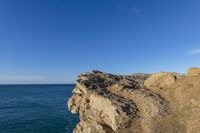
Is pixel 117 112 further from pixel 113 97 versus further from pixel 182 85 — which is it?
pixel 182 85

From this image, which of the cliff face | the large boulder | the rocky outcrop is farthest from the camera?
the rocky outcrop

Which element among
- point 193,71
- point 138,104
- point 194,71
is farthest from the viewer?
point 193,71

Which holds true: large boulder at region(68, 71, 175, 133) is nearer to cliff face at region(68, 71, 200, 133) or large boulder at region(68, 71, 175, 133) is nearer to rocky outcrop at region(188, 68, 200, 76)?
cliff face at region(68, 71, 200, 133)

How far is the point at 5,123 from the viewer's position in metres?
62.0

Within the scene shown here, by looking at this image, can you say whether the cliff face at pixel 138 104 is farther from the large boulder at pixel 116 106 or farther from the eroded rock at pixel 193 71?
the eroded rock at pixel 193 71

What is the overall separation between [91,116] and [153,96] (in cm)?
1053

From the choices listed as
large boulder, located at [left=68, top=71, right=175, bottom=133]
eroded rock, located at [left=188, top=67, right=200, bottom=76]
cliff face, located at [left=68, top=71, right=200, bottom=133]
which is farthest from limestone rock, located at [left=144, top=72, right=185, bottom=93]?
large boulder, located at [left=68, top=71, right=175, bottom=133]

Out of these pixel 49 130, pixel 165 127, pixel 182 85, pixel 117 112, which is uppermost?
pixel 182 85

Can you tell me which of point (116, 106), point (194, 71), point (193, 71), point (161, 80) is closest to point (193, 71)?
point (193, 71)

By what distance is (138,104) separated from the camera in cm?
3331

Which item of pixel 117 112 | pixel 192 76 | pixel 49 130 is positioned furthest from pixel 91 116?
pixel 49 130

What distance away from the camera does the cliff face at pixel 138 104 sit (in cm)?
2926

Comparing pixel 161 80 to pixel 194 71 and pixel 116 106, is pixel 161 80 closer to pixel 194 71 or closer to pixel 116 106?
pixel 194 71

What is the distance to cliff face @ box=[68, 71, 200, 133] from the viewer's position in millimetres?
29259
